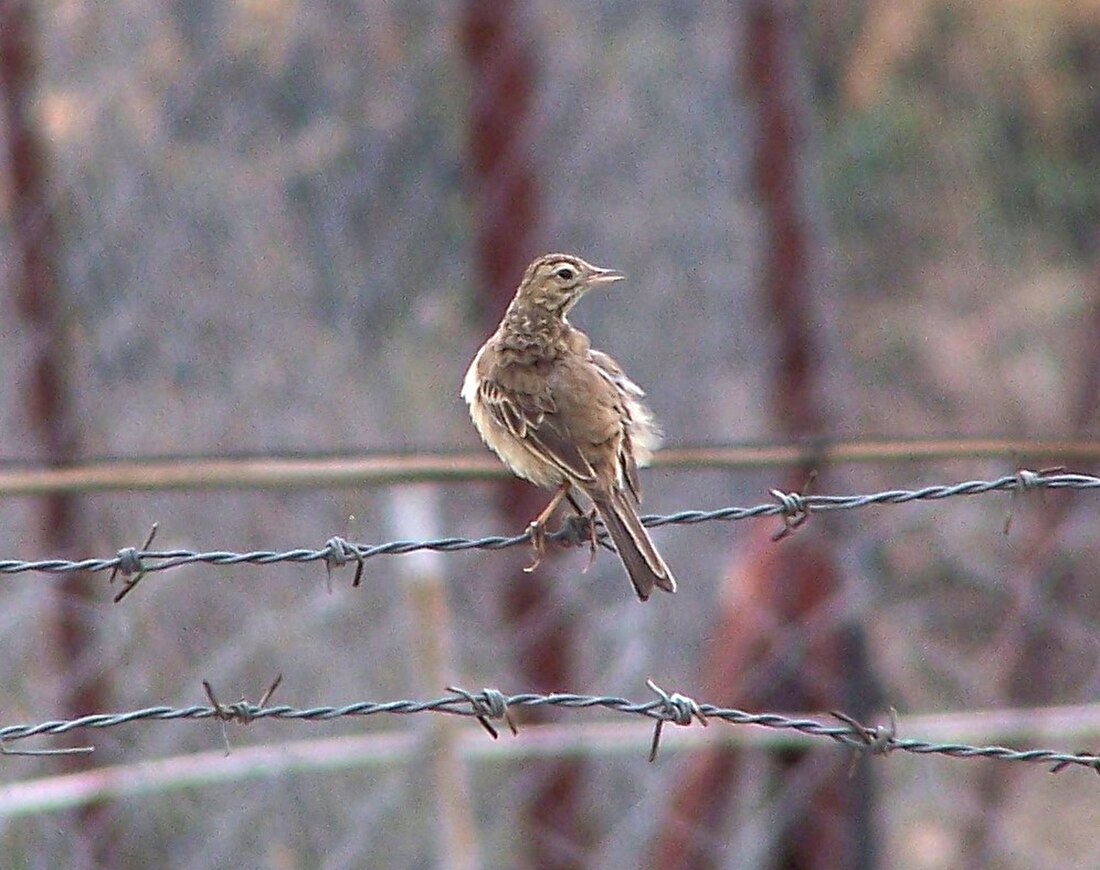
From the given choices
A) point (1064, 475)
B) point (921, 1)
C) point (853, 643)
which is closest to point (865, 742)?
point (1064, 475)

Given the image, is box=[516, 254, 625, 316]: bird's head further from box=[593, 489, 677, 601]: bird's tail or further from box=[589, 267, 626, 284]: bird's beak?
box=[593, 489, 677, 601]: bird's tail

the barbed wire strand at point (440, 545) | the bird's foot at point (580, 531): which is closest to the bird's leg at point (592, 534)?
the bird's foot at point (580, 531)

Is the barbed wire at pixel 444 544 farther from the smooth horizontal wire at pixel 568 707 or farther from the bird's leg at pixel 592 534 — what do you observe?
the bird's leg at pixel 592 534

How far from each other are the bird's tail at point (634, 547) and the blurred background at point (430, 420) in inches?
85.1

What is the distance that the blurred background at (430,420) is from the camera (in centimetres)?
834

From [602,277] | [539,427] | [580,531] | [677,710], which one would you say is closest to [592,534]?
[580,531]

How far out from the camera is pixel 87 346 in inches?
421

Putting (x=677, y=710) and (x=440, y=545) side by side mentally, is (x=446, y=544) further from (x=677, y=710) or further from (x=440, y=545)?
(x=677, y=710)

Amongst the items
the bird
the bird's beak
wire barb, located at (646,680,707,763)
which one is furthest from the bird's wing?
wire barb, located at (646,680,707,763)

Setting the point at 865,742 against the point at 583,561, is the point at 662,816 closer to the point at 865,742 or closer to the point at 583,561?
the point at 583,561

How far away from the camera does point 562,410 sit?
18.5 ft

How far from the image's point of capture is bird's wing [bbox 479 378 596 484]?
5.43 m

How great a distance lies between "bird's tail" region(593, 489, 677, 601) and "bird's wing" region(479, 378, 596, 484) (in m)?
0.15

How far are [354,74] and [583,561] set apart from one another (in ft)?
13.6
